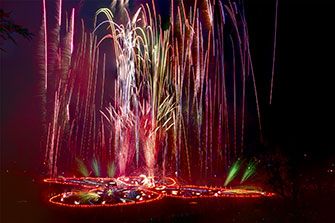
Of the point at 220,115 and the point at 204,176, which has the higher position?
the point at 220,115

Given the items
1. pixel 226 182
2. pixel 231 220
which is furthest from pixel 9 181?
pixel 231 220

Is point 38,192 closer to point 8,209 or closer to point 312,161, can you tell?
point 8,209

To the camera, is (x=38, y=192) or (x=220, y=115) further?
(x=220, y=115)

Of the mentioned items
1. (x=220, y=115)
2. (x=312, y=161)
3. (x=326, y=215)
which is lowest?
(x=326, y=215)

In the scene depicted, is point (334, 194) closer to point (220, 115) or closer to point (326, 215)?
point (326, 215)

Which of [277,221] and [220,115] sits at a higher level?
[220,115]

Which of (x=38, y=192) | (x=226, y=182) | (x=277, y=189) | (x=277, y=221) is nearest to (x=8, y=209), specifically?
(x=38, y=192)

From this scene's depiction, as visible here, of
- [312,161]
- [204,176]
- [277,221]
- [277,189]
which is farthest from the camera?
[204,176]

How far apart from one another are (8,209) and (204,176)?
11.7 meters

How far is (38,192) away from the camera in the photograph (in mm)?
16172

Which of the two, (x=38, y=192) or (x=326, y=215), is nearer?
(x=326, y=215)

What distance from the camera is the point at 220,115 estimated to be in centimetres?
2291

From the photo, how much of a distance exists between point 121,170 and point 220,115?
622cm

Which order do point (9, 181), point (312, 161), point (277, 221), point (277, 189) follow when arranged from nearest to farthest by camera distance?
A: 1. point (277, 221)
2. point (277, 189)
3. point (312, 161)
4. point (9, 181)
